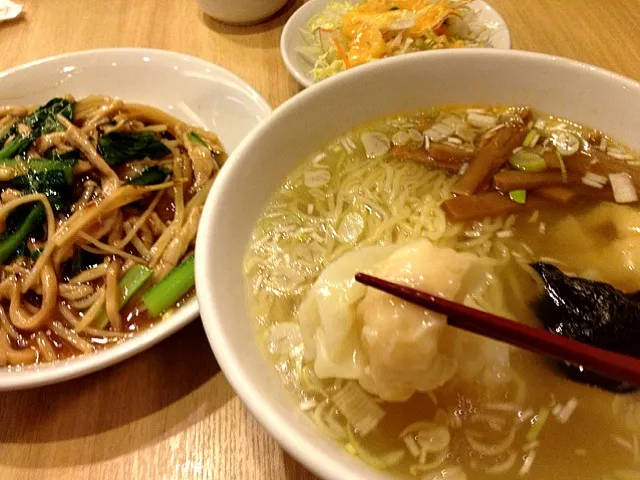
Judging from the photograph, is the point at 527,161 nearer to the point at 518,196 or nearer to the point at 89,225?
the point at 518,196

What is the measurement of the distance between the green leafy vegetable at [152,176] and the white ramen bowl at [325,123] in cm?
80

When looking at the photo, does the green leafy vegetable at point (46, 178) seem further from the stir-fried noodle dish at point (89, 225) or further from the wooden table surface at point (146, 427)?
the wooden table surface at point (146, 427)

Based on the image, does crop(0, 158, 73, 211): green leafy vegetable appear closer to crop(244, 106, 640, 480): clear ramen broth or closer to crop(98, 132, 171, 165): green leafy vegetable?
crop(98, 132, 171, 165): green leafy vegetable

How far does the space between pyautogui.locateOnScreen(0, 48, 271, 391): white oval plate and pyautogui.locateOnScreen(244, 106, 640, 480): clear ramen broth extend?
863mm

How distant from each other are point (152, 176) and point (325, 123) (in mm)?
870

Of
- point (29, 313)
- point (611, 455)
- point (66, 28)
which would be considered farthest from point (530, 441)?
point (66, 28)

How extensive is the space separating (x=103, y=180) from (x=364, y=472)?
151 centimetres

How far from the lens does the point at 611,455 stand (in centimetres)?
100

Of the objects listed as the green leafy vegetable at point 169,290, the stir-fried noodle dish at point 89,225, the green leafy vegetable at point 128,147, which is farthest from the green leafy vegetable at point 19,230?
the green leafy vegetable at point 169,290

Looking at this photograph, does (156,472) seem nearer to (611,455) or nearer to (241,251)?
(241,251)

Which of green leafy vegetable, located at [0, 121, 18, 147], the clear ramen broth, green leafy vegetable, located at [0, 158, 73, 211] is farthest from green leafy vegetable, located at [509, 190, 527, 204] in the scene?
green leafy vegetable, located at [0, 121, 18, 147]

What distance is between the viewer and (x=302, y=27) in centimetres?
246

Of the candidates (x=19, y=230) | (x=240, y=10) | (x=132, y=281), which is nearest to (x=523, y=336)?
(x=132, y=281)

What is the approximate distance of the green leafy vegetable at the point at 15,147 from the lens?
1934mm
